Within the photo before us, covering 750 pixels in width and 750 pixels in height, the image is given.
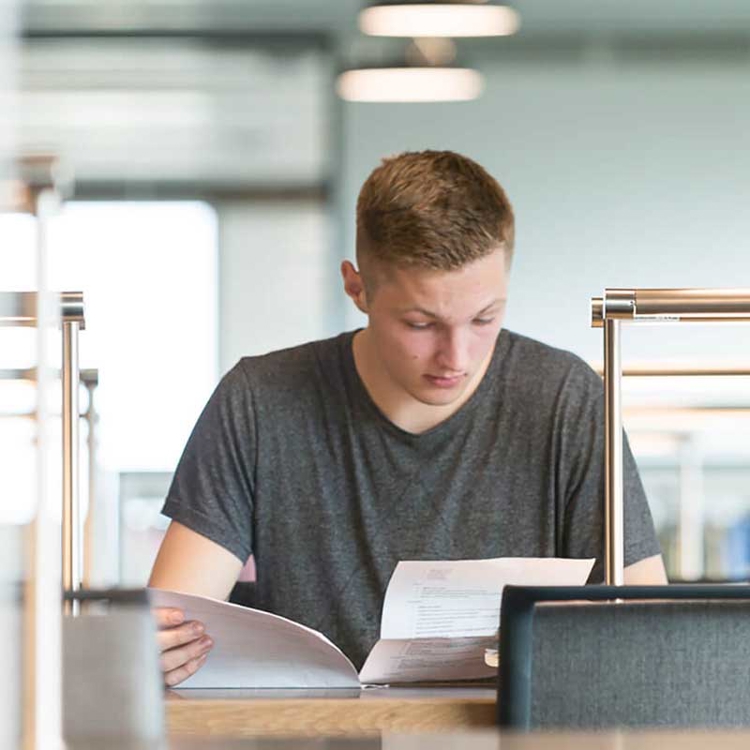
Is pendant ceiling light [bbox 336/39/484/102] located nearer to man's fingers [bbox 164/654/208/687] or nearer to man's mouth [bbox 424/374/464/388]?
man's mouth [bbox 424/374/464/388]

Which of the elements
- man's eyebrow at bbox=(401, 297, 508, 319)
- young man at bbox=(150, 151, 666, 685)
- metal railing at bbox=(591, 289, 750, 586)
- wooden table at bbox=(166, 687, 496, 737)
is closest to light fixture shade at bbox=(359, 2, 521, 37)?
young man at bbox=(150, 151, 666, 685)

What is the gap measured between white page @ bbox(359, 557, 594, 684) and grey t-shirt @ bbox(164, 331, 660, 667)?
12.3 inches

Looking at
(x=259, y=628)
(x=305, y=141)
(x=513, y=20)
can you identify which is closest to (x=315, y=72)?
(x=305, y=141)

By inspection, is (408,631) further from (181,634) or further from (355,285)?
→ (355,285)

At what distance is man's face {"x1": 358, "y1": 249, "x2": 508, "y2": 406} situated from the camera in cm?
148

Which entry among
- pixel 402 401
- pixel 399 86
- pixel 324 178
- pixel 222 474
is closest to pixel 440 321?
pixel 402 401

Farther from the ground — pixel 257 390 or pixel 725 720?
pixel 257 390

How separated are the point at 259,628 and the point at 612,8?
4033 mm

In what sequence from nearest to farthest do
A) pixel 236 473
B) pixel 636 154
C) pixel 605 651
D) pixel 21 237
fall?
1. pixel 21 237
2. pixel 605 651
3. pixel 236 473
4. pixel 636 154

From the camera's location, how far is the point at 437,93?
4.84 metres

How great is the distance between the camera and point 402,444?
1602 millimetres

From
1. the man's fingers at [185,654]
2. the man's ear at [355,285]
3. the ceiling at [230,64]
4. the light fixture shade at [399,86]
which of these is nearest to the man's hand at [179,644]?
the man's fingers at [185,654]

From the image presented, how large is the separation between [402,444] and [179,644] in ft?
1.47

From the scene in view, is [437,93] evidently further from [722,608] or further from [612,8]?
[722,608]
